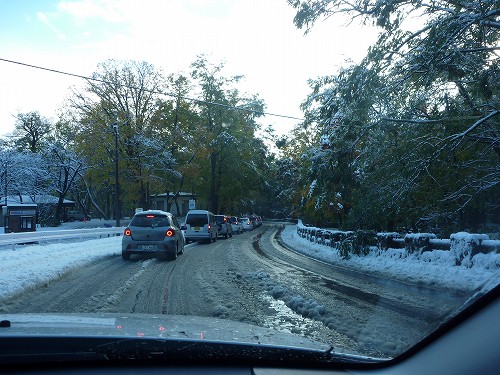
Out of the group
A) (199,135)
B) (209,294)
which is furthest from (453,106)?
(199,135)

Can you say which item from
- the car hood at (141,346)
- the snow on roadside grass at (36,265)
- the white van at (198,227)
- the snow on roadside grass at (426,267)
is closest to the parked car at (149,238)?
the snow on roadside grass at (36,265)

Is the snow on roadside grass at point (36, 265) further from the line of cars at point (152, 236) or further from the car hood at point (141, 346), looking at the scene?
the car hood at point (141, 346)

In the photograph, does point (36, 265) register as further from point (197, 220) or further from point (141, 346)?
point (197, 220)

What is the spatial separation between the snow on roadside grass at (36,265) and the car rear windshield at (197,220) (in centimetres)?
954

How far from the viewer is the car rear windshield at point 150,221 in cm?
1680

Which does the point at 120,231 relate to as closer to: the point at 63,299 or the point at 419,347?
the point at 63,299

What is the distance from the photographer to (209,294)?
30.3 ft

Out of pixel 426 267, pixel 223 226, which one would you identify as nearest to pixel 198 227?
pixel 223 226

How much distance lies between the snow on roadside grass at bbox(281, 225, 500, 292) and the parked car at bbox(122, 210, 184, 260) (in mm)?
5558

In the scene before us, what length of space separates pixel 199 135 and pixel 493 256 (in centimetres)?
4068

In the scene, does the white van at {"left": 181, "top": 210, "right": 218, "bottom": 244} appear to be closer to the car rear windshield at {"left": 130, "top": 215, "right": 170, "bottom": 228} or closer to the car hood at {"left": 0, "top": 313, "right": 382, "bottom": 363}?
the car rear windshield at {"left": 130, "top": 215, "right": 170, "bottom": 228}

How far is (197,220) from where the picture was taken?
1113 inches

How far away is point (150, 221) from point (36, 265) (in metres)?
4.46

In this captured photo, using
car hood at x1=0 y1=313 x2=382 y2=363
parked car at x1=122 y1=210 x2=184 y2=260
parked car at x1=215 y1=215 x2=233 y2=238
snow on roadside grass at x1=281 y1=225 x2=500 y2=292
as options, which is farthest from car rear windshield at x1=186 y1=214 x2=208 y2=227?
car hood at x1=0 y1=313 x2=382 y2=363
